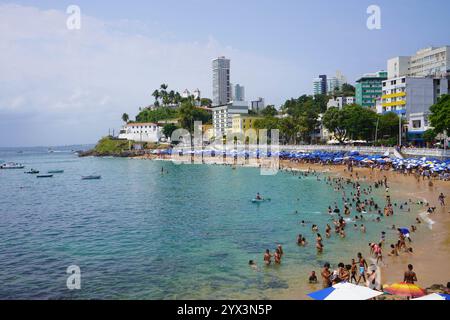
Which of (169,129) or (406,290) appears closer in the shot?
(406,290)

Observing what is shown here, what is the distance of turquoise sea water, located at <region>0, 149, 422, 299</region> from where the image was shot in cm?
2016

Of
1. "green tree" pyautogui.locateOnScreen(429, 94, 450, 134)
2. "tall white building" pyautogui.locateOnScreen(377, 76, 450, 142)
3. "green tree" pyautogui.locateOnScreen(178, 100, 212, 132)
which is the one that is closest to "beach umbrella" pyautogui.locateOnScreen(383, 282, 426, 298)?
"green tree" pyautogui.locateOnScreen(429, 94, 450, 134)

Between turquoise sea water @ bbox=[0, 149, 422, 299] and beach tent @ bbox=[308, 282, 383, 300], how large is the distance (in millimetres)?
4393

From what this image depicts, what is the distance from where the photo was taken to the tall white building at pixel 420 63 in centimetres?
10356

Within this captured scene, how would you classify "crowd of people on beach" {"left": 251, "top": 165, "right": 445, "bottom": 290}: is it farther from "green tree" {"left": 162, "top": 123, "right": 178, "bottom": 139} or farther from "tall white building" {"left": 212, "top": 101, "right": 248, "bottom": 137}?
"green tree" {"left": 162, "top": 123, "right": 178, "bottom": 139}

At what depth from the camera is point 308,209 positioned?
129 ft

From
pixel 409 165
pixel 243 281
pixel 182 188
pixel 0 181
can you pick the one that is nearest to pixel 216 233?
pixel 243 281

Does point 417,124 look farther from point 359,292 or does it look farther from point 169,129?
point 169,129

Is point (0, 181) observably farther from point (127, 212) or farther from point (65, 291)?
point (65, 291)

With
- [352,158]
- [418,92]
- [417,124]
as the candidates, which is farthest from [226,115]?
[352,158]

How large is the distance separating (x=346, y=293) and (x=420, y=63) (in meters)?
111

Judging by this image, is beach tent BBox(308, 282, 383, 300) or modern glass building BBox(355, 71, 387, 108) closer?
beach tent BBox(308, 282, 383, 300)

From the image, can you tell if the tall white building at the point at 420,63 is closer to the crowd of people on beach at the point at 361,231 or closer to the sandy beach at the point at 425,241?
the sandy beach at the point at 425,241

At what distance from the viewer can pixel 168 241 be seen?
29.5 metres
